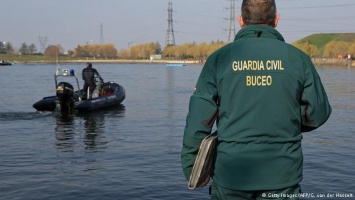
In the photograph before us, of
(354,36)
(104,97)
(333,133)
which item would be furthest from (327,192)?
(354,36)

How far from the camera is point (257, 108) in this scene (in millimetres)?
2668

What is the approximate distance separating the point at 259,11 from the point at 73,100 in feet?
59.0

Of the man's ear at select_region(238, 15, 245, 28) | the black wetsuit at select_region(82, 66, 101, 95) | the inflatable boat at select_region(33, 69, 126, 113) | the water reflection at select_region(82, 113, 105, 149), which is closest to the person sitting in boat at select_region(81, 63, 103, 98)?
the black wetsuit at select_region(82, 66, 101, 95)

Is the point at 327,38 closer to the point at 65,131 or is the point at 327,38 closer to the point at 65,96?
the point at 65,96

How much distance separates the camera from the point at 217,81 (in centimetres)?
276

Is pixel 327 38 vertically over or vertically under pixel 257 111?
over

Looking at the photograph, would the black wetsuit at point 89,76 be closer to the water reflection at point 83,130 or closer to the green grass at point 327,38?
the water reflection at point 83,130

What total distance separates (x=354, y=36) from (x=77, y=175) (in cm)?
19654

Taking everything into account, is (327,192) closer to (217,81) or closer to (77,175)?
(77,175)

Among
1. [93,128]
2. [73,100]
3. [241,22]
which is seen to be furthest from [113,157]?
[73,100]

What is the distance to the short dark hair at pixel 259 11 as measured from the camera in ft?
9.33

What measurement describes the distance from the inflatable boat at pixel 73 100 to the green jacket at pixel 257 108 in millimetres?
16512

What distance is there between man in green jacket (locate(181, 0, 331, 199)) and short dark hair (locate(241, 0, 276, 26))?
0.13 ft

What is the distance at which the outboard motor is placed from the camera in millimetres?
18672
